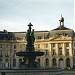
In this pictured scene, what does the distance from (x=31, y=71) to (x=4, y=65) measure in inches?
2819

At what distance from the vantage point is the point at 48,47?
10594cm

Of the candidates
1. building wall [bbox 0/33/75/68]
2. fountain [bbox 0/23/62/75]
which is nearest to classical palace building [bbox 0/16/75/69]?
building wall [bbox 0/33/75/68]

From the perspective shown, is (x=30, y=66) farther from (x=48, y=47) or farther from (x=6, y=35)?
(x=6, y=35)

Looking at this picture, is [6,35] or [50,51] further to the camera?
[6,35]

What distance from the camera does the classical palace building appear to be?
103938 millimetres

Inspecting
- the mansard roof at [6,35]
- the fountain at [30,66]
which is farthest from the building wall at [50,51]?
the fountain at [30,66]

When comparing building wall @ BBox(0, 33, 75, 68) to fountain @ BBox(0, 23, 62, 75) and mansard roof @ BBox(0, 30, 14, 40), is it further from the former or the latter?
fountain @ BBox(0, 23, 62, 75)

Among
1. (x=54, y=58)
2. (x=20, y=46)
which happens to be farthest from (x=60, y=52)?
(x=20, y=46)

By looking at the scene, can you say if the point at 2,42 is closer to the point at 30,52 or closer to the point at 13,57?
the point at 13,57

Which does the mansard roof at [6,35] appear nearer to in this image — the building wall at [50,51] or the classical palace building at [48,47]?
the classical palace building at [48,47]

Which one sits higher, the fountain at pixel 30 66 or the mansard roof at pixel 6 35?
the mansard roof at pixel 6 35

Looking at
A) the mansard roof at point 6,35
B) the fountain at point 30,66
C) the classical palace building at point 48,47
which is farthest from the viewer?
the mansard roof at point 6,35

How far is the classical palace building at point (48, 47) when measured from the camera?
10394cm

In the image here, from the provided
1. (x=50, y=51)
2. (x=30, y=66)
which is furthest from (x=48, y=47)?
(x=30, y=66)
